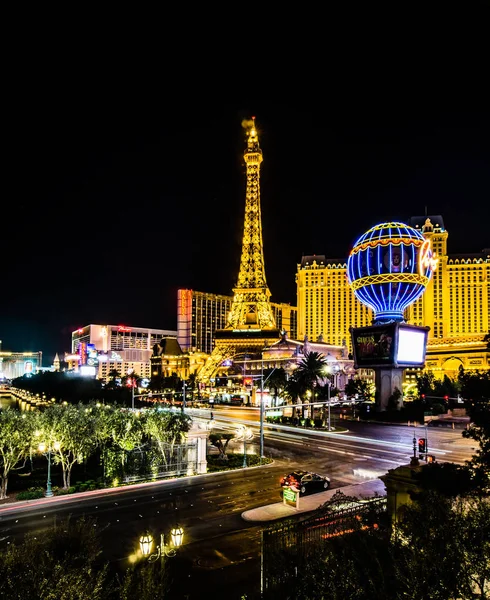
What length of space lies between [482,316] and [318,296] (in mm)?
55500

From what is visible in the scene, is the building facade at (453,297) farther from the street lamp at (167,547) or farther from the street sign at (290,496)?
the street lamp at (167,547)

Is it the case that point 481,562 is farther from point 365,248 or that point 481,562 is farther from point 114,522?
point 365,248

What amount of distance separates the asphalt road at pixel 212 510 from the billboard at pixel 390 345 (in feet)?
78.1

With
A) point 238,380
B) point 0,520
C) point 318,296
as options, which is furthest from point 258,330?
point 0,520

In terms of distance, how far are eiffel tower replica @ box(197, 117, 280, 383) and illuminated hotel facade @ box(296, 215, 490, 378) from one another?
20.0 metres

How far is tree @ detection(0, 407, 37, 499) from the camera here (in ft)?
86.7

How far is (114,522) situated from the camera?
70.0 ft

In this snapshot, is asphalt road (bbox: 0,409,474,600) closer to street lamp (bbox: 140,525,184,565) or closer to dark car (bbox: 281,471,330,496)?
street lamp (bbox: 140,525,184,565)

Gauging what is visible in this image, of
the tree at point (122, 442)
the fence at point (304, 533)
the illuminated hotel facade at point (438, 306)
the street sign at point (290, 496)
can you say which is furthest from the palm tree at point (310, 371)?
the illuminated hotel facade at point (438, 306)

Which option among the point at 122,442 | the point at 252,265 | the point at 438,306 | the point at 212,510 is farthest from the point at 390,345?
the point at 438,306

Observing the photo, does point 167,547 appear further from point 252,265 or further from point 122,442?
point 252,265

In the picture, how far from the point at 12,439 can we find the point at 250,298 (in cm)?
11790

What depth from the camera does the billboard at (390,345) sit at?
65.6 metres

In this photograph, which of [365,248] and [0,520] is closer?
[0,520]
